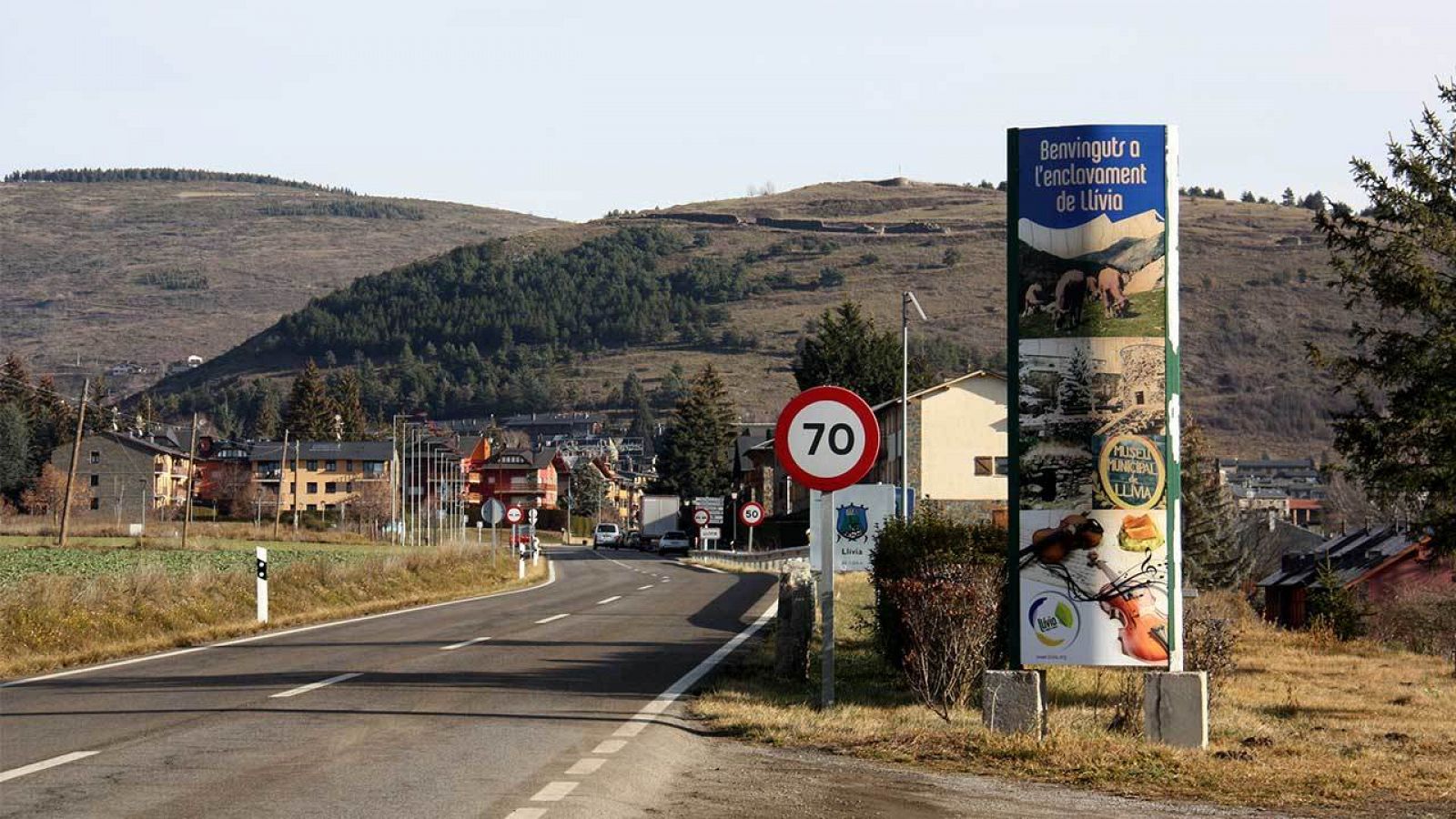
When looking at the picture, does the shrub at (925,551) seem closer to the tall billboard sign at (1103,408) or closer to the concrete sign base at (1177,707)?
the tall billboard sign at (1103,408)

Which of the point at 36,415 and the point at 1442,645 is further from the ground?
the point at 36,415

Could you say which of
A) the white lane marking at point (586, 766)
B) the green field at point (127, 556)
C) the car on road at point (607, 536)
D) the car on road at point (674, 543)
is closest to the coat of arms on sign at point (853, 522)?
the green field at point (127, 556)

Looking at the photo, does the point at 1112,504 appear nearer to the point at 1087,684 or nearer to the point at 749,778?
the point at 749,778

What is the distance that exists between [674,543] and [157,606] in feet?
259

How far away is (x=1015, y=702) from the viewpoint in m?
12.0

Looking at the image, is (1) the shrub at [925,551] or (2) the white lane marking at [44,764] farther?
(1) the shrub at [925,551]

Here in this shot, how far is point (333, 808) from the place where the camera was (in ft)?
29.0

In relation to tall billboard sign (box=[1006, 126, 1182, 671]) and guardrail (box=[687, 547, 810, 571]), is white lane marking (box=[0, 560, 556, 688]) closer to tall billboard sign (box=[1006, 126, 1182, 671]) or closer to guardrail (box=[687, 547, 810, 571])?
tall billboard sign (box=[1006, 126, 1182, 671])

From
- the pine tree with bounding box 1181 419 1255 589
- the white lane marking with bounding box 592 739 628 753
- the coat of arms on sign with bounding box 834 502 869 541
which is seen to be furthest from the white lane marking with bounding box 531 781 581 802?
the pine tree with bounding box 1181 419 1255 589

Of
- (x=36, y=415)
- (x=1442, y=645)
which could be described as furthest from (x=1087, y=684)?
(x=36, y=415)

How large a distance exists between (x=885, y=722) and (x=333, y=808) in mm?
5215

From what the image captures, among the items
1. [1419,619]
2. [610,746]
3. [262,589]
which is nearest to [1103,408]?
[610,746]

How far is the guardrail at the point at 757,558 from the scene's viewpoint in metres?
66.2

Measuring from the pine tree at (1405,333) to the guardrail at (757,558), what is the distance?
36934mm
